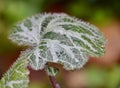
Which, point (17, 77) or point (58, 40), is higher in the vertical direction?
point (58, 40)

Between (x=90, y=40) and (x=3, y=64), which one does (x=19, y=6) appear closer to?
(x=3, y=64)

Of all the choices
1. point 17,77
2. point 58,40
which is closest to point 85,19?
point 58,40

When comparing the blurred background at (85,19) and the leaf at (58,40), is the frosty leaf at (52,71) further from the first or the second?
the blurred background at (85,19)

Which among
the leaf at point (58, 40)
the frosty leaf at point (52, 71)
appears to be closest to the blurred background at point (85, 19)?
the leaf at point (58, 40)

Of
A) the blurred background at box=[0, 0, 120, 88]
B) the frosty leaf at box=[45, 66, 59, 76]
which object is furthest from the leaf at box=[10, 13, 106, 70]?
the blurred background at box=[0, 0, 120, 88]

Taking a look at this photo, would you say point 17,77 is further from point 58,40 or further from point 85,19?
point 85,19

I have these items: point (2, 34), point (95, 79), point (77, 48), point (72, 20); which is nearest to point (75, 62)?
point (77, 48)

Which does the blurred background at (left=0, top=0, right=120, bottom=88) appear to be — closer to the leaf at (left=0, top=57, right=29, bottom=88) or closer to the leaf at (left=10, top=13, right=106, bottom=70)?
the leaf at (left=10, top=13, right=106, bottom=70)
